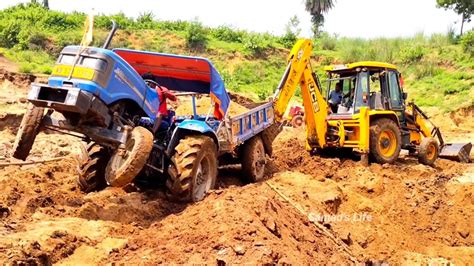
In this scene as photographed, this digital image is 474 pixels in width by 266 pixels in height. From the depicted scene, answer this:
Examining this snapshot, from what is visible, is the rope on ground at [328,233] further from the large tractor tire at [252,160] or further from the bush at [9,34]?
the bush at [9,34]

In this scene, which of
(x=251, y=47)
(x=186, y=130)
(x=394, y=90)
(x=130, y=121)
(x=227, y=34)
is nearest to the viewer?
(x=130, y=121)

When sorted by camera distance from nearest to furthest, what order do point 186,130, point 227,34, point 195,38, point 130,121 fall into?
1. point 130,121
2. point 186,130
3. point 195,38
4. point 227,34

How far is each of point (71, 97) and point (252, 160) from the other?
14.9 feet

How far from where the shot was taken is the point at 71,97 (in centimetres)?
646

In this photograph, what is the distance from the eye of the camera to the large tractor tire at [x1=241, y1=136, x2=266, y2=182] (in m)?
10.3

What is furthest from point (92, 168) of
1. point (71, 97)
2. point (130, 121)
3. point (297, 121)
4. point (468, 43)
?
point (468, 43)

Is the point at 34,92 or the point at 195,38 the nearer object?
the point at 34,92

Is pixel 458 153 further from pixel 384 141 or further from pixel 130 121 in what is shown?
pixel 130 121

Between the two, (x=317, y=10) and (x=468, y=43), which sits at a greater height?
(x=317, y=10)

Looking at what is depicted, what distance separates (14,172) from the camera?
372 inches

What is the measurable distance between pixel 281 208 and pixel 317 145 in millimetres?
5716

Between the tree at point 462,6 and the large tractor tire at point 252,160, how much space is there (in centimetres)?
2330

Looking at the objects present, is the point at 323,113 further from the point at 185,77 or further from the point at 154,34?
the point at 154,34

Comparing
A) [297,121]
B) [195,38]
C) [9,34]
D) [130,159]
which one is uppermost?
[195,38]
